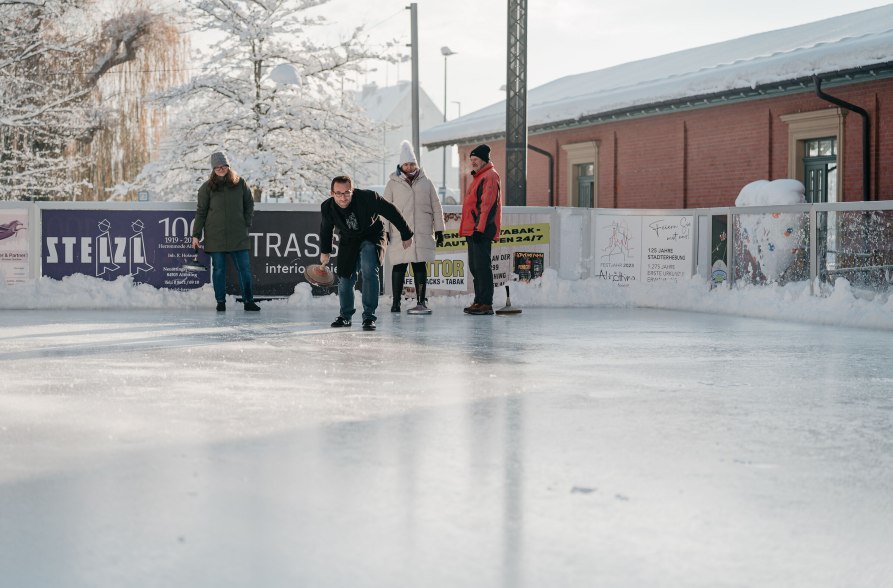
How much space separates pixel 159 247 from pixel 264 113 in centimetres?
1497

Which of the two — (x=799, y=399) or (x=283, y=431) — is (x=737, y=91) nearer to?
(x=799, y=399)

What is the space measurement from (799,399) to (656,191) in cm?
1618

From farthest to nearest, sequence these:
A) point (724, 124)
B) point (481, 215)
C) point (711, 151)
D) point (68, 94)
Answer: point (68, 94), point (711, 151), point (724, 124), point (481, 215)

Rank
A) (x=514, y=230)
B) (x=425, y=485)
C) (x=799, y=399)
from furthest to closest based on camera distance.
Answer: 1. (x=514, y=230)
2. (x=799, y=399)
3. (x=425, y=485)

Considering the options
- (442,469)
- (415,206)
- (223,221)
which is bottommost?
(442,469)

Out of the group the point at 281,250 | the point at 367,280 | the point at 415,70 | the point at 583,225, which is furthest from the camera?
the point at 415,70

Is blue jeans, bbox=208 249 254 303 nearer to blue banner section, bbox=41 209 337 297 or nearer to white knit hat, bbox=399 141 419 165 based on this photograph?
blue banner section, bbox=41 209 337 297

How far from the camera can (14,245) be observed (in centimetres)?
1511

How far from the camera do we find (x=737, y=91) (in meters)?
19.4

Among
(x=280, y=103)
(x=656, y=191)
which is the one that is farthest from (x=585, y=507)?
(x=280, y=103)

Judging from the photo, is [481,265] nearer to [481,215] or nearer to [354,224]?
[481,215]

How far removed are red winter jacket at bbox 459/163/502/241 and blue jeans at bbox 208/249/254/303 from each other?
8.66 feet

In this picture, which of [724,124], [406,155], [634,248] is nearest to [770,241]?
[634,248]

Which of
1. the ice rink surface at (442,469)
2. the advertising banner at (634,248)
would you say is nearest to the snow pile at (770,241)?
the advertising banner at (634,248)
